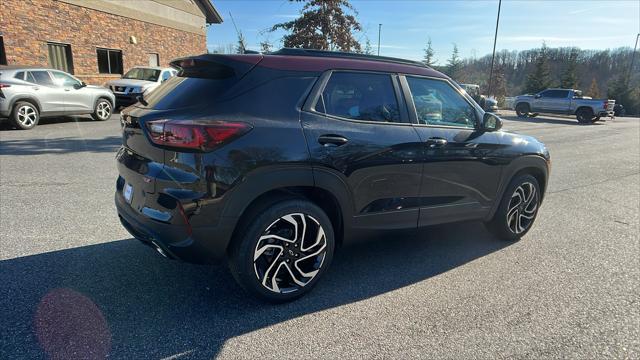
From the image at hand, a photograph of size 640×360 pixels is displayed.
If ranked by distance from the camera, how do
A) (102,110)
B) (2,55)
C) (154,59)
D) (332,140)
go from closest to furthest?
(332,140)
(102,110)
(2,55)
(154,59)

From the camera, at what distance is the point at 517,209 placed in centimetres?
449

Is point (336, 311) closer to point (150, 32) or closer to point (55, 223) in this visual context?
point (55, 223)

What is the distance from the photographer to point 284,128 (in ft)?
9.42

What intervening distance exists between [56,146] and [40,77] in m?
3.95

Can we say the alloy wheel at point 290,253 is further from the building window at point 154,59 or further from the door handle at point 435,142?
the building window at point 154,59

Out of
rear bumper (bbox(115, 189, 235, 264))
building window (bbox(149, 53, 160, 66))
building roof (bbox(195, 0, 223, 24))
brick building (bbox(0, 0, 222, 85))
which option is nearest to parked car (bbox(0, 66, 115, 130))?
brick building (bbox(0, 0, 222, 85))

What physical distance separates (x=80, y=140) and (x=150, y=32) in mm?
13987

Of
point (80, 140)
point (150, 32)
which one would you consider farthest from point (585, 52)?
point (80, 140)

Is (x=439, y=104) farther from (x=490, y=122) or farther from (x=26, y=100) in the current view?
(x=26, y=100)

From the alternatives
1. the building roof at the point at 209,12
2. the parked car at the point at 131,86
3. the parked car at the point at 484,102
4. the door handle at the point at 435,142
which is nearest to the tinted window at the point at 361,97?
the door handle at the point at 435,142

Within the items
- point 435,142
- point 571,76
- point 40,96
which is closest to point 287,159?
point 435,142

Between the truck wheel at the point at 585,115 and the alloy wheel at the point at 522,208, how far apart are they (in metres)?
24.6

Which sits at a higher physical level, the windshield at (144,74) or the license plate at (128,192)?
the windshield at (144,74)

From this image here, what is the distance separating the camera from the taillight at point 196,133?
2633 millimetres
